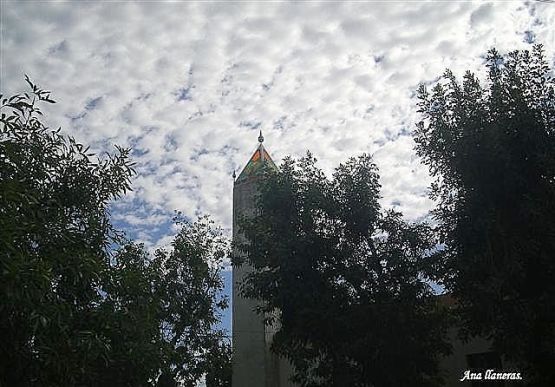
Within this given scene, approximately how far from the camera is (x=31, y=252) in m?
7.20

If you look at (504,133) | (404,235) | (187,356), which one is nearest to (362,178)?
(404,235)

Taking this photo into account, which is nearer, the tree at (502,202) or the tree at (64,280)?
the tree at (64,280)

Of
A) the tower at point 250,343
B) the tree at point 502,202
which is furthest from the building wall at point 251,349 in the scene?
the tree at point 502,202

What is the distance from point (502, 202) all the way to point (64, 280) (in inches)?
352

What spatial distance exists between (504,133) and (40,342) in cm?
971

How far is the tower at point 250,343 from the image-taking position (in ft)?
70.0

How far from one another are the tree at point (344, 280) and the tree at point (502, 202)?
1.31 metres

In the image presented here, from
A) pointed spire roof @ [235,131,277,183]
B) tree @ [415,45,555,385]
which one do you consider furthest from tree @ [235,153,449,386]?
pointed spire roof @ [235,131,277,183]

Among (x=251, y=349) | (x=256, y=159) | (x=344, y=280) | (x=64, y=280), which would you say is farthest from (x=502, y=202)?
(x=256, y=159)

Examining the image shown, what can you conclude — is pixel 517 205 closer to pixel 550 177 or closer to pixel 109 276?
pixel 550 177

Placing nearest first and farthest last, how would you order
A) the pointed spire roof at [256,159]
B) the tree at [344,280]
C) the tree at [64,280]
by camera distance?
the tree at [64,280] < the tree at [344,280] < the pointed spire roof at [256,159]

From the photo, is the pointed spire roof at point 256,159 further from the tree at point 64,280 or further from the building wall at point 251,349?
the tree at point 64,280

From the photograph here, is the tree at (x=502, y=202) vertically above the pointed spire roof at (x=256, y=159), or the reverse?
the pointed spire roof at (x=256, y=159)

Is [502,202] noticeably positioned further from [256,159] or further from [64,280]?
[256,159]
